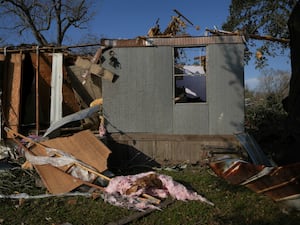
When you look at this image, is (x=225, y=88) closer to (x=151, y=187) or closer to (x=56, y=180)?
(x=151, y=187)

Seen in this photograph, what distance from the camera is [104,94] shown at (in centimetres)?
791

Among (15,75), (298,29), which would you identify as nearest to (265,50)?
(298,29)

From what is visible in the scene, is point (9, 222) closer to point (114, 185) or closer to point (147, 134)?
point (114, 185)

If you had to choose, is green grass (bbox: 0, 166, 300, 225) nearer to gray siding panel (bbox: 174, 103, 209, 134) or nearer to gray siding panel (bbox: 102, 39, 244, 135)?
gray siding panel (bbox: 174, 103, 209, 134)

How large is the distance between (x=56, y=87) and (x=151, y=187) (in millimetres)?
4379

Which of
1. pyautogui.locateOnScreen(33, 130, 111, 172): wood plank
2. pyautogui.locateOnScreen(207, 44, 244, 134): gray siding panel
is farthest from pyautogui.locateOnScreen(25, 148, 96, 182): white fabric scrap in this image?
pyautogui.locateOnScreen(207, 44, 244, 134): gray siding panel

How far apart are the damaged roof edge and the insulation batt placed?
11.3ft

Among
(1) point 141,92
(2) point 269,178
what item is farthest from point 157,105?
(2) point 269,178

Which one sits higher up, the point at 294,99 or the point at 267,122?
the point at 294,99

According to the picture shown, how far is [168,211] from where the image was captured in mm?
4949

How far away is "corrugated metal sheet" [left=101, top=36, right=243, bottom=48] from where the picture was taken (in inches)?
295

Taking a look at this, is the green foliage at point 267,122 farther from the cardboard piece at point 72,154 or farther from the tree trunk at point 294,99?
the cardboard piece at point 72,154

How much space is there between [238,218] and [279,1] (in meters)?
12.5

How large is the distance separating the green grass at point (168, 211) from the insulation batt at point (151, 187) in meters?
0.20
